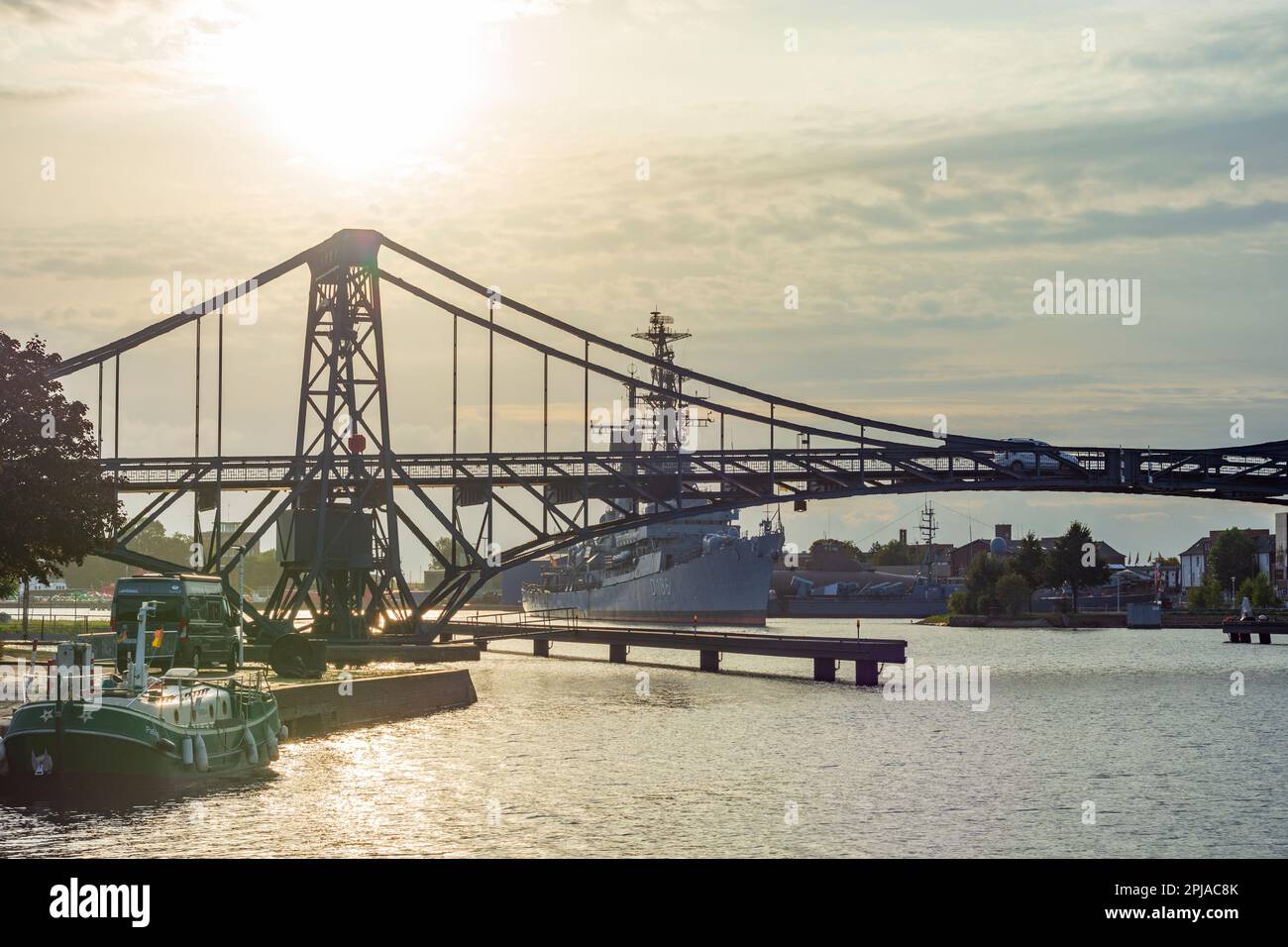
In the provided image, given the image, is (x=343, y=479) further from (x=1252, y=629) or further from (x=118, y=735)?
(x=1252, y=629)

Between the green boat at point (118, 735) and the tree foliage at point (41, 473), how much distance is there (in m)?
19.2

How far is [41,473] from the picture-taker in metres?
60.0

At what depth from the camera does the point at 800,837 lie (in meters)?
37.2

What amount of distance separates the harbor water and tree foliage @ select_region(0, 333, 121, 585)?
586 inches

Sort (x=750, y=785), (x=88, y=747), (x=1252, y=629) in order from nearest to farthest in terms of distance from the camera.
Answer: (x=88, y=747), (x=750, y=785), (x=1252, y=629)

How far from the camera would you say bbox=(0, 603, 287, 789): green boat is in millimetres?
38438

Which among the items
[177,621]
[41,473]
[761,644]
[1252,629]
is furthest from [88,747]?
[1252,629]

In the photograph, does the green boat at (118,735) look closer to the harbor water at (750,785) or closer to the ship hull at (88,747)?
the ship hull at (88,747)

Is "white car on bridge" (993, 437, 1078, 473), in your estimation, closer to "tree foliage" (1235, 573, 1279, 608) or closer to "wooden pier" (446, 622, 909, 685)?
"wooden pier" (446, 622, 909, 685)

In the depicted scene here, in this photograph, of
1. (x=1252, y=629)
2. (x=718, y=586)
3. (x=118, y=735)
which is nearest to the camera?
(x=118, y=735)

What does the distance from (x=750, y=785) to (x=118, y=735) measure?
1830cm

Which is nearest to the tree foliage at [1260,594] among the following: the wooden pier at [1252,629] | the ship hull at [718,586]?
the wooden pier at [1252,629]

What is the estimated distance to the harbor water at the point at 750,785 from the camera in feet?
119
